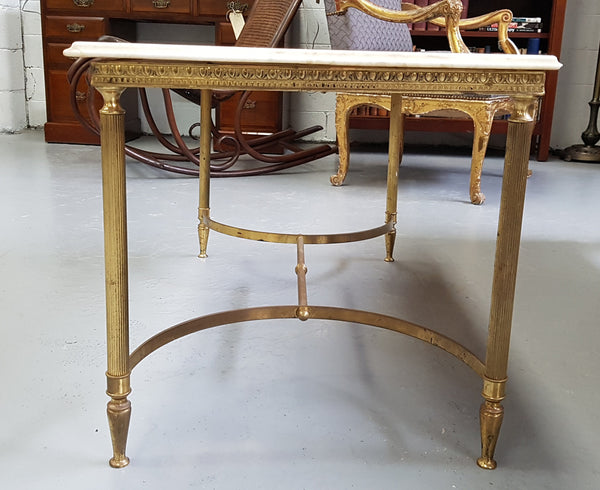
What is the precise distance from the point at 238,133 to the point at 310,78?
2.41m

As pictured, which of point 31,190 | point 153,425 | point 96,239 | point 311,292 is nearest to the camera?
point 153,425

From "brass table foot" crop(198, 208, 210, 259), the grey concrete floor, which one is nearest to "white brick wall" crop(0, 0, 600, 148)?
the grey concrete floor

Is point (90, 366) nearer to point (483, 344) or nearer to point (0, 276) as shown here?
point (0, 276)

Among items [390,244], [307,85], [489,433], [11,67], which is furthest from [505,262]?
[11,67]

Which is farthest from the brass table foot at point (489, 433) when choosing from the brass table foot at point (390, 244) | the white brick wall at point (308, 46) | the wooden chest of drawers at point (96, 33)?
the white brick wall at point (308, 46)

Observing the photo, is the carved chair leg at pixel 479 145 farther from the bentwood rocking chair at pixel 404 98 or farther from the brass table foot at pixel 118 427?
the brass table foot at pixel 118 427

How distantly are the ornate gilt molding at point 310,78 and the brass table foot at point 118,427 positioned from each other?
1.38 ft

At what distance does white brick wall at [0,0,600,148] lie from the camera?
13.9 ft

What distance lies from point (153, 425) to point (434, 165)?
2.99 meters

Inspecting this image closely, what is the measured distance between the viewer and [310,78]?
825mm

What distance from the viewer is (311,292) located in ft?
5.30

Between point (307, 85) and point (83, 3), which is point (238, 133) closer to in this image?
point (83, 3)

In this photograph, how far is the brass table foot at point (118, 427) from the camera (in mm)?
901

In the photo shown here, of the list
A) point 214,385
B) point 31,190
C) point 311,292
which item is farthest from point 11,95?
point 214,385
